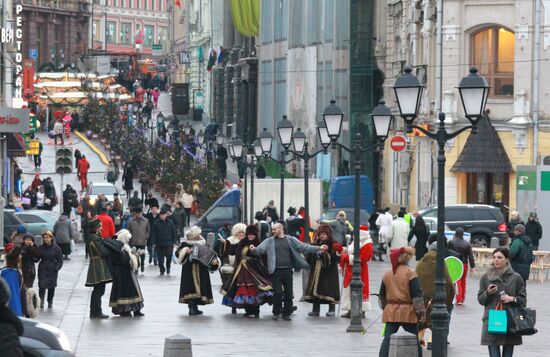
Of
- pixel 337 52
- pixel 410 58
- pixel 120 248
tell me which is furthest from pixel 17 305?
pixel 337 52

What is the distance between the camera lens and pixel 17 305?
21.4m

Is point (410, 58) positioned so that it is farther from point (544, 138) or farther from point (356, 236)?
point (356, 236)

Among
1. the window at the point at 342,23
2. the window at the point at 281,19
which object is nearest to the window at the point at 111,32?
the window at the point at 281,19

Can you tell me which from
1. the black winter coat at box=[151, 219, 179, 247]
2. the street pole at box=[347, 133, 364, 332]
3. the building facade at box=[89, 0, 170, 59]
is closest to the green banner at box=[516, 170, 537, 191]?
the black winter coat at box=[151, 219, 179, 247]

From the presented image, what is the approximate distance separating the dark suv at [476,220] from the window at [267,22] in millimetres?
33627

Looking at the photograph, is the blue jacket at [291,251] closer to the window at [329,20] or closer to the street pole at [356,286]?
the street pole at [356,286]

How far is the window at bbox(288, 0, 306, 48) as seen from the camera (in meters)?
73.8

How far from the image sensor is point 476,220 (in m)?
46.7

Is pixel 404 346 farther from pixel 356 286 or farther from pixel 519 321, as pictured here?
pixel 356 286

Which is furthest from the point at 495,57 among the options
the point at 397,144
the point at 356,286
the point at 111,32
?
the point at 111,32

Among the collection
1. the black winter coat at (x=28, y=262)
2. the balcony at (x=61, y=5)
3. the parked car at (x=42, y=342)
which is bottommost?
the black winter coat at (x=28, y=262)

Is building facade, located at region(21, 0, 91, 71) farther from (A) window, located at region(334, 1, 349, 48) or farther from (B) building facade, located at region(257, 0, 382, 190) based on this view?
(A) window, located at region(334, 1, 349, 48)

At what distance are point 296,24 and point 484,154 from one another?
67.7 feet

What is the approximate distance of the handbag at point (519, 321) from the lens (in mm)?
18266
